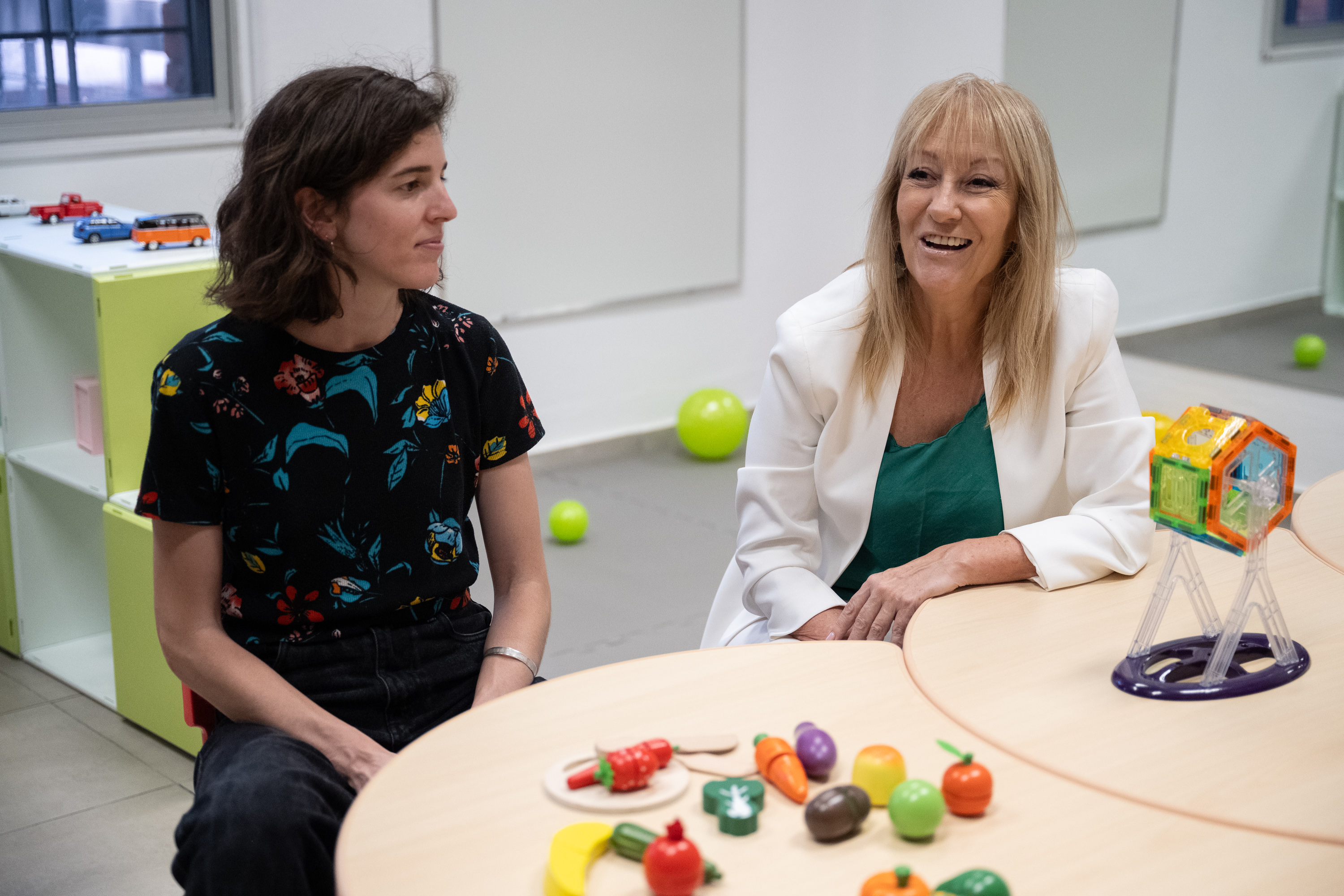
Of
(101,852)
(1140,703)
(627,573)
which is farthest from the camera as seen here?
(627,573)

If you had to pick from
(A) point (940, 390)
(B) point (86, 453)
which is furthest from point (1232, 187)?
(B) point (86, 453)

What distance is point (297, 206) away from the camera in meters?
1.53

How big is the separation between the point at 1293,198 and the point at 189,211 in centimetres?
347

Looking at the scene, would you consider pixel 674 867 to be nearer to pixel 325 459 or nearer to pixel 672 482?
pixel 325 459

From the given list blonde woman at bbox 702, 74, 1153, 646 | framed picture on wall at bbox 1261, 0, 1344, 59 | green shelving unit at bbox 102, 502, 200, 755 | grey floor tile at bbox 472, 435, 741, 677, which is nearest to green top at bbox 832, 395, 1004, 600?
blonde woman at bbox 702, 74, 1153, 646

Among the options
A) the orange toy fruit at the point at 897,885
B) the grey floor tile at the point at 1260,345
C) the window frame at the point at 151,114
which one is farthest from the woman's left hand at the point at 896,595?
the grey floor tile at the point at 1260,345

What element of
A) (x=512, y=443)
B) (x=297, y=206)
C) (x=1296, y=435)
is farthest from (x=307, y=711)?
(x=1296, y=435)

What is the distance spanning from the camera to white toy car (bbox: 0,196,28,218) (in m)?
3.12

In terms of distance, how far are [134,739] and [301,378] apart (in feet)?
4.93

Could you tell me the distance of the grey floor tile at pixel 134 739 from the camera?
258 centimetres

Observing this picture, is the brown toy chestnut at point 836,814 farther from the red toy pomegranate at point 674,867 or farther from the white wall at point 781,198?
the white wall at point 781,198

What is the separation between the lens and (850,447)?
1840 millimetres

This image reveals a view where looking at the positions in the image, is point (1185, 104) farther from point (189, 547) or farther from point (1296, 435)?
point (189, 547)

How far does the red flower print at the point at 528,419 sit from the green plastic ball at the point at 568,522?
2.04m
